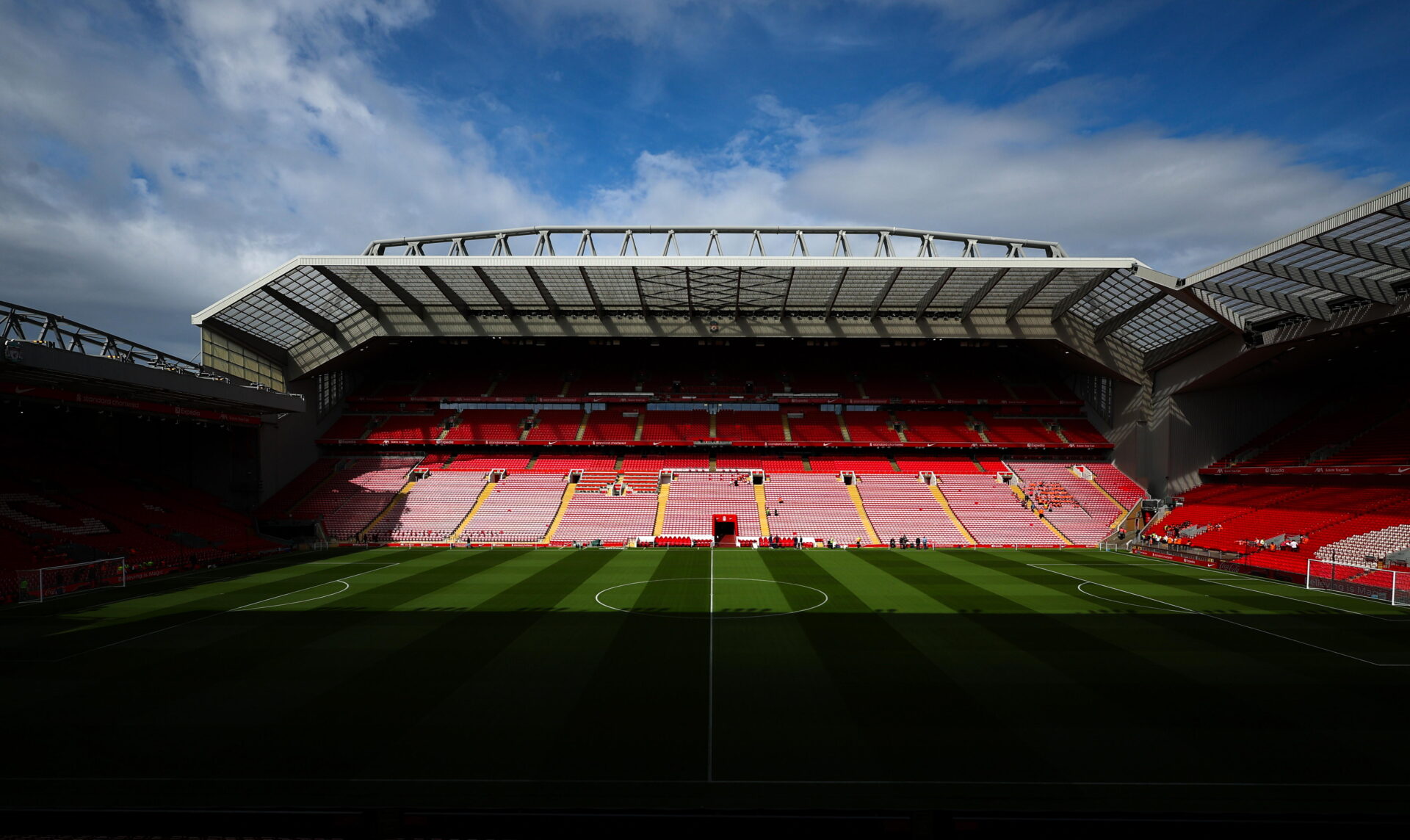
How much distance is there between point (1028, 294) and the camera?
141 feet

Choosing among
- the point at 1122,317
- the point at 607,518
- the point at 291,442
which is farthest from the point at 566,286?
the point at 1122,317

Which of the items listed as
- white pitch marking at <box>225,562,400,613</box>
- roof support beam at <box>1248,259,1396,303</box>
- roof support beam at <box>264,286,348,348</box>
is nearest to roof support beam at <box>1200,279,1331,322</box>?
roof support beam at <box>1248,259,1396,303</box>

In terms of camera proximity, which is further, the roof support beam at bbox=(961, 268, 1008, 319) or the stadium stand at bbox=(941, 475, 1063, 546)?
the stadium stand at bbox=(941, 475, 1063, 546)

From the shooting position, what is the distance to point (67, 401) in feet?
95.1

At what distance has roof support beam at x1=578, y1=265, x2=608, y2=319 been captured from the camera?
41.2 metres

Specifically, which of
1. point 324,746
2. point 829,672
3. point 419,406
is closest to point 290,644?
point 324,746

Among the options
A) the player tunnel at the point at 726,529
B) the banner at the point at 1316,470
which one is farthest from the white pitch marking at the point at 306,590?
the banner at the point at 1316,470

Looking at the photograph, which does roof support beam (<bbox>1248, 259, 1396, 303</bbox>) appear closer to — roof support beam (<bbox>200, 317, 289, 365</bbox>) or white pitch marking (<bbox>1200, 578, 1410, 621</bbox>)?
white pitch marking (<bbox>1200, 578, 1410, 621</bbox>)

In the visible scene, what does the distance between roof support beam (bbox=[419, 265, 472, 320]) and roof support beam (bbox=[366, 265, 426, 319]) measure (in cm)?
218

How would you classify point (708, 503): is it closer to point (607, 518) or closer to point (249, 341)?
point (607, 518)

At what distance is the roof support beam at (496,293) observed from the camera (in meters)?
41.0

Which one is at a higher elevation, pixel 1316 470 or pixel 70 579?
pixel 1316 470

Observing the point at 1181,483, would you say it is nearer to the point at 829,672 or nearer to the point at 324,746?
the point at 829,672

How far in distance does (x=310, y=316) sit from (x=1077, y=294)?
5183cm
